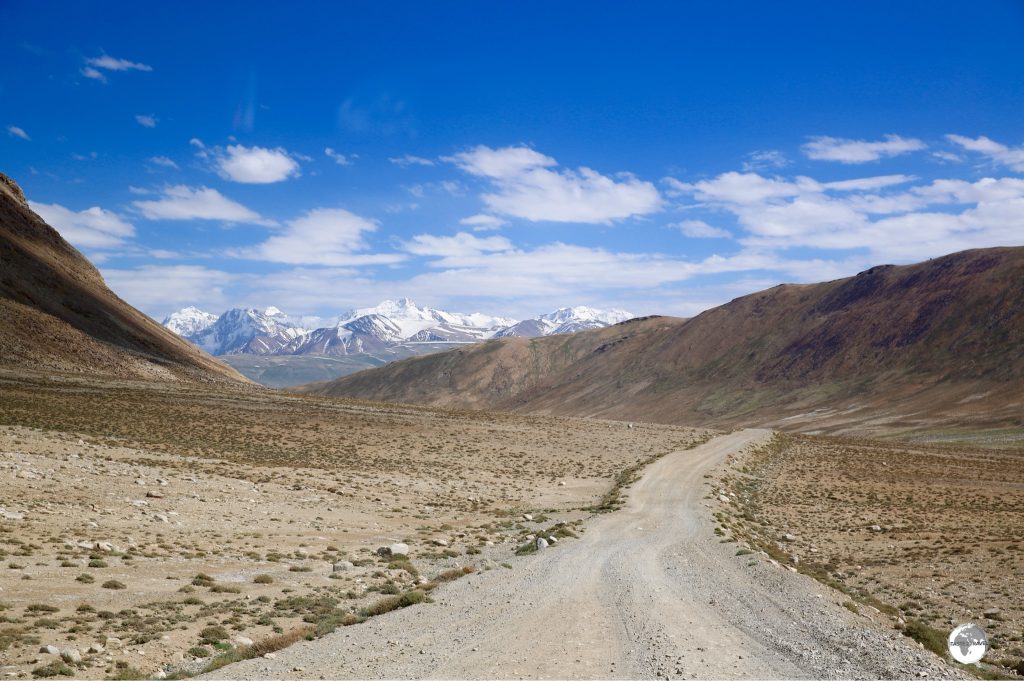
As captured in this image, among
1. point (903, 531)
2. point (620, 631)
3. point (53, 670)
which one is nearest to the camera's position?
point (53, 670)

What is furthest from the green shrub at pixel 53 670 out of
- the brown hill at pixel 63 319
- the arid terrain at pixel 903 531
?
the brown hill at pixel 63 319

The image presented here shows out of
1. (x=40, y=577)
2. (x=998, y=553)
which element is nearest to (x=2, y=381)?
(x=40, y=577)

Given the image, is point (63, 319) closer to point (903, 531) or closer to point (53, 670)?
point (53, 670)

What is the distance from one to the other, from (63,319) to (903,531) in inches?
4656

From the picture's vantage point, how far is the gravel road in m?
12.8

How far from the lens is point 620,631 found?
1505cm

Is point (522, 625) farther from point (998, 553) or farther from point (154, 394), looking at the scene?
point (154, 394)

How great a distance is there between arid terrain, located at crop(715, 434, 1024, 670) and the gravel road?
2.47m

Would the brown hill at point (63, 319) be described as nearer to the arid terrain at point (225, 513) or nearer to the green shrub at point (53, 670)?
the arid terrain at point (225, 513)

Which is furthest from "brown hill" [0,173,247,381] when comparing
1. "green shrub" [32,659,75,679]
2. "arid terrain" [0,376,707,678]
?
"green shrub" [32,659,75,679]

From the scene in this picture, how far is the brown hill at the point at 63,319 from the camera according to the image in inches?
3565

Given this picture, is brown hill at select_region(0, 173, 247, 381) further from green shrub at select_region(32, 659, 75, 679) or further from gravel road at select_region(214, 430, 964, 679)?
gravel road at select_region(214, 430, 964, 679)

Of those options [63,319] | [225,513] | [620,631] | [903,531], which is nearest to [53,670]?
[620,631]

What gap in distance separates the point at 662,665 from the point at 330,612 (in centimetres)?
923
